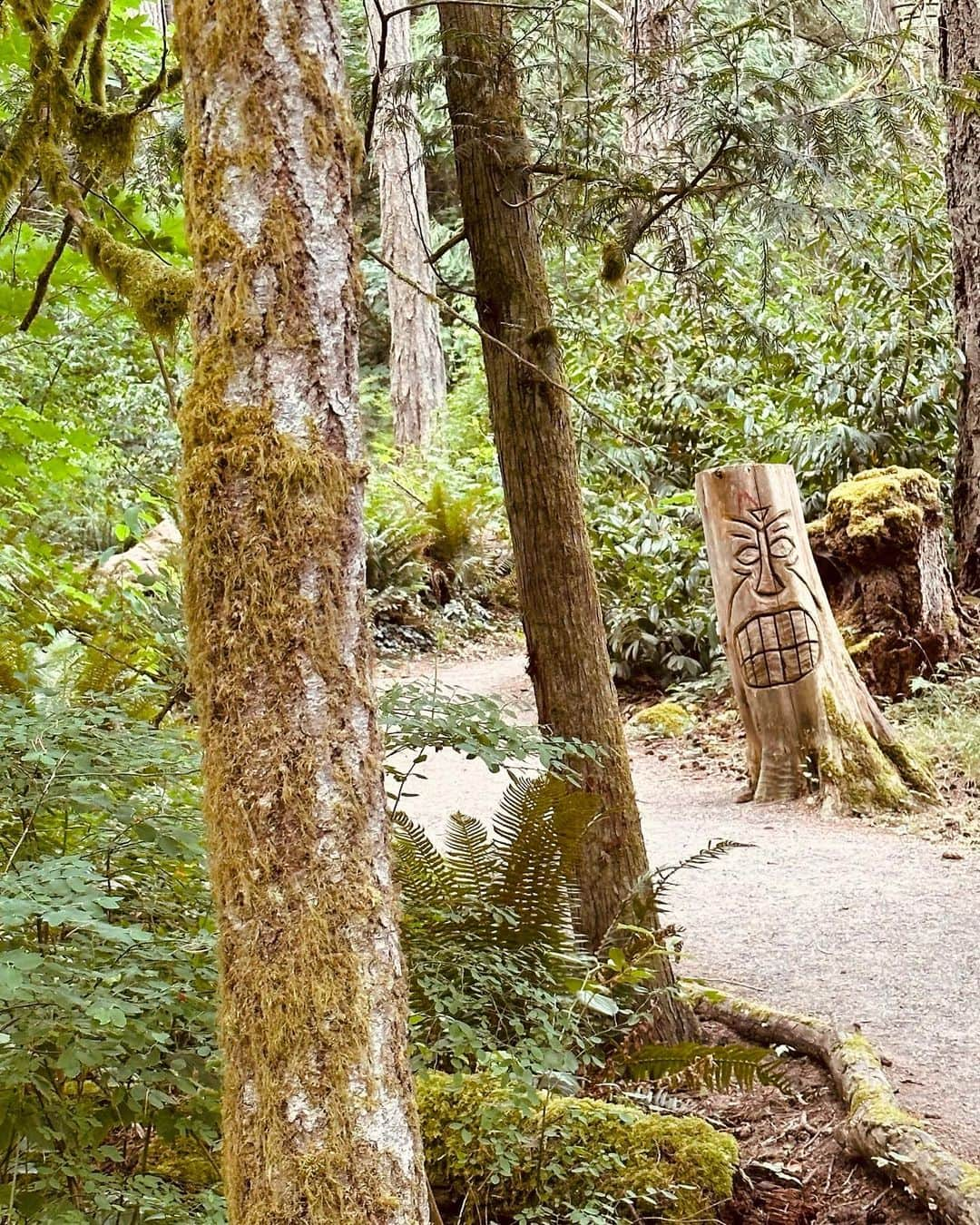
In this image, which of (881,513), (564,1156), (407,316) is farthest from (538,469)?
(407,316)

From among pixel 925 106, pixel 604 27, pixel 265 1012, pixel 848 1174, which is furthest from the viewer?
pixel 604 27

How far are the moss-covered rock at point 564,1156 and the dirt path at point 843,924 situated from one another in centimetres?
87

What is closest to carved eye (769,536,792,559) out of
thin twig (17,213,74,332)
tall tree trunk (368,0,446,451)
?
thin twig (17,213,74,332)

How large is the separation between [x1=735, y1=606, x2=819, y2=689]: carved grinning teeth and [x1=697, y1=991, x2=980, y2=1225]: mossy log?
338cm

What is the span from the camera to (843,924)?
219 inches

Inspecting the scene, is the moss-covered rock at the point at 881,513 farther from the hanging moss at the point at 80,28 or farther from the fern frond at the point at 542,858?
Answer: the hanging moss at the point at 80,28

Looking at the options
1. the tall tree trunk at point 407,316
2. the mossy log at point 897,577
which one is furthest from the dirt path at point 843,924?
the tall tree trunk at point 407,316

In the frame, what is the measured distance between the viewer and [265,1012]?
183 centimetres

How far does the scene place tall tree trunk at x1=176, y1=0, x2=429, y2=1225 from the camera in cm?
182

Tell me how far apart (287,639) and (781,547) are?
633 centimetres

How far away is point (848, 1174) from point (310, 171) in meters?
3.14

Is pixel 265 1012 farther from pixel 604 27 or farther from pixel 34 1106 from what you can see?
pixel 604 27

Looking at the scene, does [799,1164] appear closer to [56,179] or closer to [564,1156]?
[564,1156]

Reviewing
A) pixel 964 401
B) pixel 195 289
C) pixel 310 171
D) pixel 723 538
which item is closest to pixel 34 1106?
pixel 195 289
